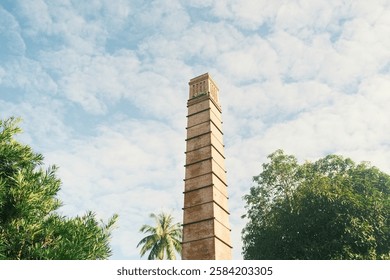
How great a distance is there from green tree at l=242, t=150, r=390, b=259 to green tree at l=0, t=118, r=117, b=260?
13686mm

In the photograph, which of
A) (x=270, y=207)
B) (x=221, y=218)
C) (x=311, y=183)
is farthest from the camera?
(x=270, y=207)

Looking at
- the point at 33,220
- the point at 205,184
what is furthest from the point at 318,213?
the point at 33,220

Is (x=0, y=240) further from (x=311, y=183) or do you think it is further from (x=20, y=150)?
(x=311, y=183)

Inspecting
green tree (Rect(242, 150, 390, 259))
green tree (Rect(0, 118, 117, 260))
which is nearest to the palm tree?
green tree (Rect(242, 150, 390, 259))

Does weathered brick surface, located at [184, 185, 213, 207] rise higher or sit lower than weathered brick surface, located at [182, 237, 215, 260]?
higher

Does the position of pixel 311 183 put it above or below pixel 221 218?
above

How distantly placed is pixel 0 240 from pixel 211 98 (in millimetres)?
11394

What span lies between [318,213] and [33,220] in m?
15.3

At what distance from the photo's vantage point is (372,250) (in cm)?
1611

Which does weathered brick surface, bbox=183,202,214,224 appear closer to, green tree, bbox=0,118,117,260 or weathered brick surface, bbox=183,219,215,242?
weathered brick surface, bbox=183,219,215,242

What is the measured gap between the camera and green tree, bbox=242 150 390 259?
16.5m

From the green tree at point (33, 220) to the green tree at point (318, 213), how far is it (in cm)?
1369

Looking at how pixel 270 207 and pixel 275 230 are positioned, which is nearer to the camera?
pixel 275 230
